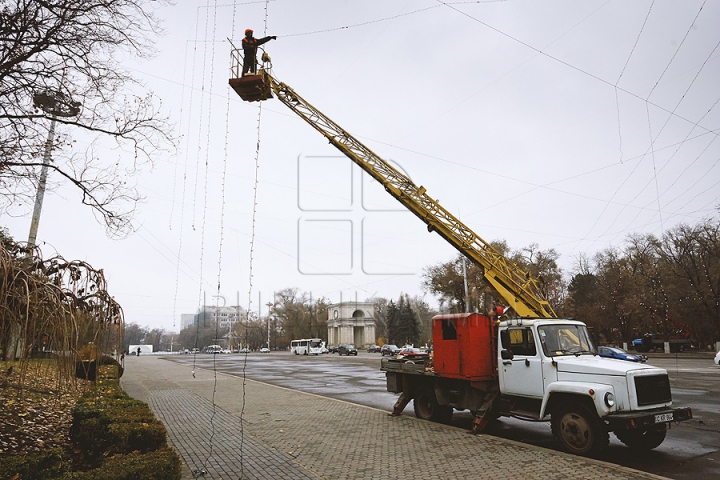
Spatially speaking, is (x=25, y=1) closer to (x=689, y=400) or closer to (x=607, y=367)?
(x=607, y=367)

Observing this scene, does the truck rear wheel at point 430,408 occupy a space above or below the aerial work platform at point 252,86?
below

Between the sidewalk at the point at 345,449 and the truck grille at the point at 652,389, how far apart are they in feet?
4.95

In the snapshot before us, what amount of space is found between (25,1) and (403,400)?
1186 cm

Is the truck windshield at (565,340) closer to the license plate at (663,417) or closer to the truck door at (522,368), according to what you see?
the truck door at (522,368)

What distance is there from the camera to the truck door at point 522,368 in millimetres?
9516

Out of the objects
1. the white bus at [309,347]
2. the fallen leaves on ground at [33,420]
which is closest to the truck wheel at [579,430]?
the fallen leaves on ground at [33,420]

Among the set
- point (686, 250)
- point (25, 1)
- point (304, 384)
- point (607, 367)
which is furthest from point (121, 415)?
point (686, 250)

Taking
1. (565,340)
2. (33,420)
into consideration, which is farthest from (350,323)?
(33,420)

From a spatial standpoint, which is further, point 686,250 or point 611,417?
point 686,250

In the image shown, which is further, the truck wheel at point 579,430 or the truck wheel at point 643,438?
the truck wheel at point 643,438

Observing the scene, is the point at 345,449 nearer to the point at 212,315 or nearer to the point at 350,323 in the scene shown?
the point at 212,315

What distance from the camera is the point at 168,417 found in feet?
43.0

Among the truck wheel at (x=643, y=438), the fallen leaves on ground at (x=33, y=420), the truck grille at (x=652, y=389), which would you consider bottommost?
the truck wheel at (x=643, y=438)

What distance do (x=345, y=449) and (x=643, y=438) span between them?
229 inches
